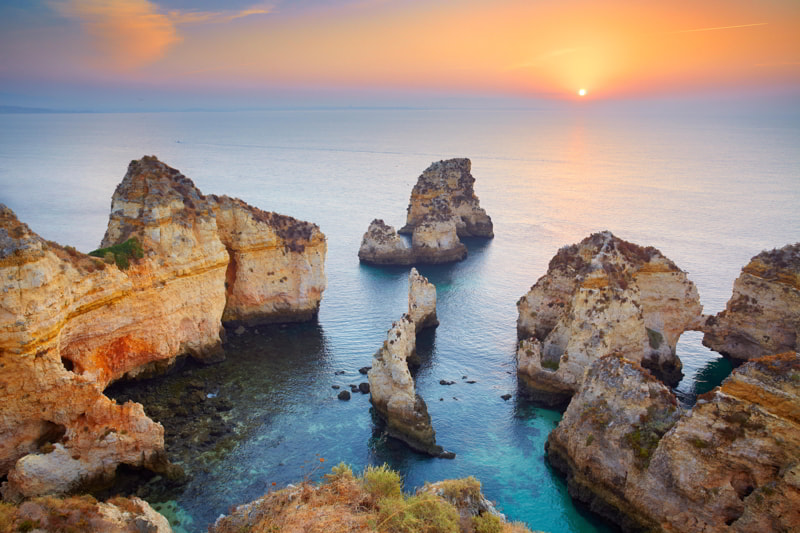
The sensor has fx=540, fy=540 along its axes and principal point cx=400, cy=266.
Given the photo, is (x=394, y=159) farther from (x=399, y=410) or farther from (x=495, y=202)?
(x=399, y=410)

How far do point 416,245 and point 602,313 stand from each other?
118 feet

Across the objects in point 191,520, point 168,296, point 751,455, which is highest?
point 168,296

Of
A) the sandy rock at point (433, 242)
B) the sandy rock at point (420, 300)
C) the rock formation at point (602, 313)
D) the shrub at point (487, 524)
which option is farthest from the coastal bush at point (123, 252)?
the sandy rock at point (433, 242)

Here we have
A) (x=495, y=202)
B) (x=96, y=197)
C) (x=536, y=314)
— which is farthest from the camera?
(x=495, y=202)

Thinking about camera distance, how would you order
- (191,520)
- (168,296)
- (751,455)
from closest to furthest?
(751,455) < (191,520) < (168,296)

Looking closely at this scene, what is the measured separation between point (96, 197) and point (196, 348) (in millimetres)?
76158

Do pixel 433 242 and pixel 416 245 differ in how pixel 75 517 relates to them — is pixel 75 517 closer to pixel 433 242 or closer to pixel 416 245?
pixel 416 245

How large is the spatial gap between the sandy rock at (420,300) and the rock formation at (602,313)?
8450 millimetres

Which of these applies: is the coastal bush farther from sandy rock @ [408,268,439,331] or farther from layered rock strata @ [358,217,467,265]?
layered rock strata @ [358,217,467,265]

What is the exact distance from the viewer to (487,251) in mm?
73250

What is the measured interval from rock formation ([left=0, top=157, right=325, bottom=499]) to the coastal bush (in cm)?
19

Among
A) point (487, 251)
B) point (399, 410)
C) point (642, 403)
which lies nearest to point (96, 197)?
point (487, 251)

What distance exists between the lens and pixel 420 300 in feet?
145

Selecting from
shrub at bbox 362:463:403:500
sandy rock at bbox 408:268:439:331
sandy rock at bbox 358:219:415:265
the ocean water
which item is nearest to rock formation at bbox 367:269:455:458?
the ocean water
